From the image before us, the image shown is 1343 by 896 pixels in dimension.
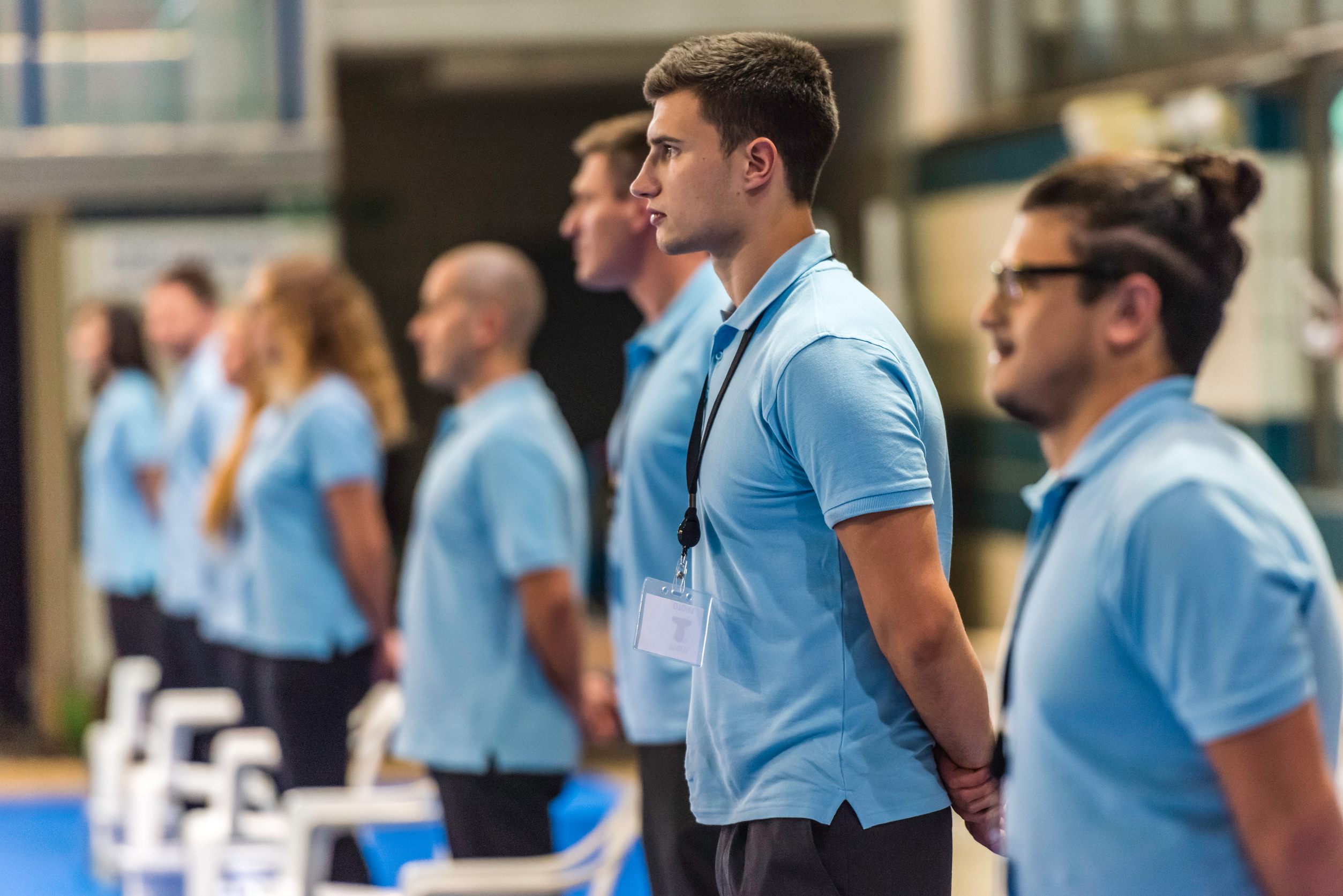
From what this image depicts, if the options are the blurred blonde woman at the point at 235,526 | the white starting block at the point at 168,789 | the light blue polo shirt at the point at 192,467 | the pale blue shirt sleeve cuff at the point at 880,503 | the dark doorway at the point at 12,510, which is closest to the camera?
the pale blue shirt sleeve cuff at the point at 880,503

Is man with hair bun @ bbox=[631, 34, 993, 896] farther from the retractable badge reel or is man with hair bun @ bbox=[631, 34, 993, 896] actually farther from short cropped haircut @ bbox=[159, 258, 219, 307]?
short cropped haircut @ bbox=[159, 258, 219, 307]

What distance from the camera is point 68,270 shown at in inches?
274

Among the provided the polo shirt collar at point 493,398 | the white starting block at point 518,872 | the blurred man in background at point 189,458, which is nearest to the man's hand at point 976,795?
the white starting block at point 518,872

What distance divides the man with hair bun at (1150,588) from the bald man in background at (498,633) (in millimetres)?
1472

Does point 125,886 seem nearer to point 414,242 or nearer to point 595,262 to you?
point 595,262

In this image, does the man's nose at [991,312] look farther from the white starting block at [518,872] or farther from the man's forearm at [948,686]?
the white starting block at [518,872]

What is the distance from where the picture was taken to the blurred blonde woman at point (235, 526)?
3857 mm

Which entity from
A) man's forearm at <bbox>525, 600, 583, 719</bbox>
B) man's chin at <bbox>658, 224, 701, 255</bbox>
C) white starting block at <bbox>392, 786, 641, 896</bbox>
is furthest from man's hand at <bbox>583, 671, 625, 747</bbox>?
man's chin at <bbox>658, 224, 701, 255</bbox>

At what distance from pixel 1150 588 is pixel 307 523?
265cm

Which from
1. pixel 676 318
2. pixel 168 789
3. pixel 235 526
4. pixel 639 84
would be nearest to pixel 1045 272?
pixel 676 318

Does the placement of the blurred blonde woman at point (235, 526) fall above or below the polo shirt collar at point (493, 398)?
below

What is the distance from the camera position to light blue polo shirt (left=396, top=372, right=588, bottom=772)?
109 inches

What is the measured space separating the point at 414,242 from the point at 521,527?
25.9ft

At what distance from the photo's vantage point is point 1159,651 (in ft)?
3.78
